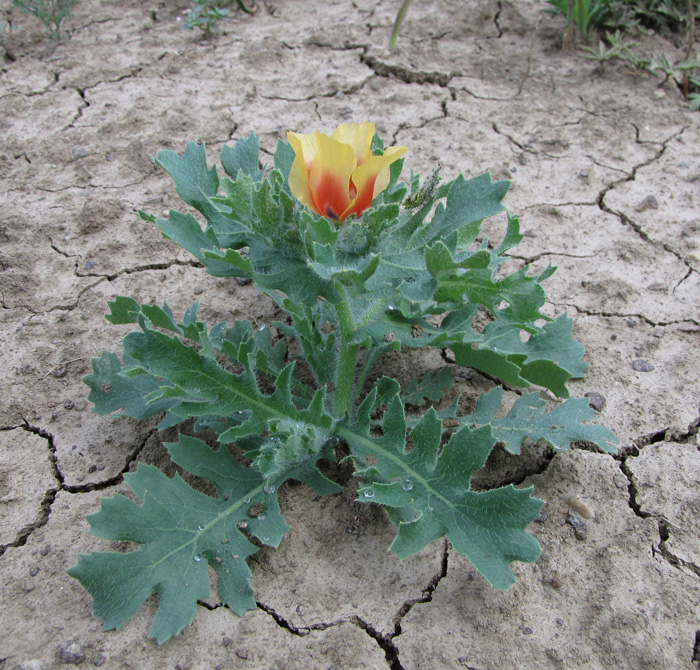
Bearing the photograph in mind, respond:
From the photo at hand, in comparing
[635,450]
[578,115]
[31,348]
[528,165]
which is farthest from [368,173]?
[578,115]

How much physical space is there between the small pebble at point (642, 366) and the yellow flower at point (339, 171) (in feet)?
4.51

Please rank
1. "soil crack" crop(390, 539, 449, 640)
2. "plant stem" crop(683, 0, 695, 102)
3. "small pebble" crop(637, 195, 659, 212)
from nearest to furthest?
"soil crack" crop(390, 539, 449, 640), "small pebble" crop(637, 195, 659, 212), "plant stem" crop(683, 0, 695, 102)

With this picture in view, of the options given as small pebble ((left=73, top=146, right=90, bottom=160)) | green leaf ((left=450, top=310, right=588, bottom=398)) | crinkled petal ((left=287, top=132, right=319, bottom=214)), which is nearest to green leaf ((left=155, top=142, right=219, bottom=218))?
crinkled petal ((left=287, top=132, right=319, bottom=214))

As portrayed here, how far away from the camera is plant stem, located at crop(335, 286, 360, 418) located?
1858 millimetres

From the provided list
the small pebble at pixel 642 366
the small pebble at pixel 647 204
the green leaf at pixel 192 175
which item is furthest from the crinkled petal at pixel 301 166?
the small pebble at pixel 647 204

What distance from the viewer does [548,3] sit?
14.4 ft

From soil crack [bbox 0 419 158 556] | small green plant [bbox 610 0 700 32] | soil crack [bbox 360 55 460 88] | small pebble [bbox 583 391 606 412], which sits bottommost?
small pebble [bbox 583 391 606 412]

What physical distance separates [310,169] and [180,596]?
119 cm

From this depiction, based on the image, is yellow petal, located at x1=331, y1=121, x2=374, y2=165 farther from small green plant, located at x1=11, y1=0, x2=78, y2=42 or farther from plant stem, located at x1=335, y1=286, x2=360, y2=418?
small green plant, located at x1=11, y1=0, x2=78, y2=42

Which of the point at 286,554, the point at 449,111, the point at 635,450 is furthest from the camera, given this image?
the point at 449,111

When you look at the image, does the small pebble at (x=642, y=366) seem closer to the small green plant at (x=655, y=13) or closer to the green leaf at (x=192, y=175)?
the green leaf at (x=192, y=175)

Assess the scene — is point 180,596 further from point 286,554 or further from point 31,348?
point 31,348

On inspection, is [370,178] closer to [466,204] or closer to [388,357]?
[466,204]

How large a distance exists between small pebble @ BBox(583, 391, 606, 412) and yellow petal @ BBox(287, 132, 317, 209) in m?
1.33
